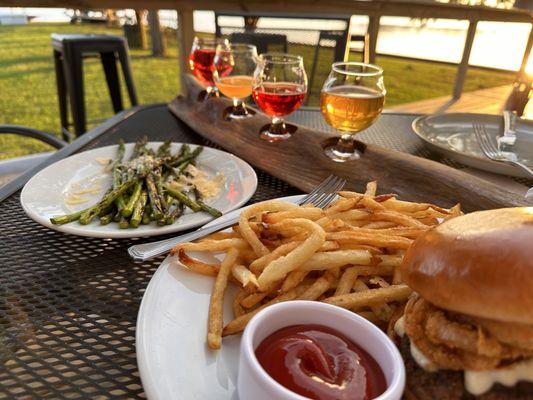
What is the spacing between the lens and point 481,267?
0.90m

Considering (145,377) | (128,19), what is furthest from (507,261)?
(128,19)

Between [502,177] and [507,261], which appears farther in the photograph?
[502,177]

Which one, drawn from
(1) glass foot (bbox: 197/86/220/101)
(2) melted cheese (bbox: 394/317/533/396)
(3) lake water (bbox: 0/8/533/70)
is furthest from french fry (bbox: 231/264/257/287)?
(3) lake water (bbox: 0/8/533/70)

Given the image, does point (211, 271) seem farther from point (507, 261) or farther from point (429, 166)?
point (429, 166)

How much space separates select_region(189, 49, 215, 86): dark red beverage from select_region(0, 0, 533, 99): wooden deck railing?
1.57m

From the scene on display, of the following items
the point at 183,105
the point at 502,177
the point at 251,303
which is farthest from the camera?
the point at 183,105

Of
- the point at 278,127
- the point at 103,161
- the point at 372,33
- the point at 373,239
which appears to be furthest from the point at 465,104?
the point at 373,239

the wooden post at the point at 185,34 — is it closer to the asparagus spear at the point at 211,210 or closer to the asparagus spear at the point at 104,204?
the asparagus spear at the point at 104,204

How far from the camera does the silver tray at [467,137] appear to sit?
2.13 meters

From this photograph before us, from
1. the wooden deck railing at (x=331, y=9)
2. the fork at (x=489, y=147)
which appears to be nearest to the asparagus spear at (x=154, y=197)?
the fork at (x=489, y=147)

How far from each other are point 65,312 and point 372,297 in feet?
2.98

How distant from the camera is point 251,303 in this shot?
1211 mm

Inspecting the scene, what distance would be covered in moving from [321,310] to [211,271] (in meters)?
0.42

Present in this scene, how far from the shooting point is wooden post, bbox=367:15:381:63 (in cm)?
604
